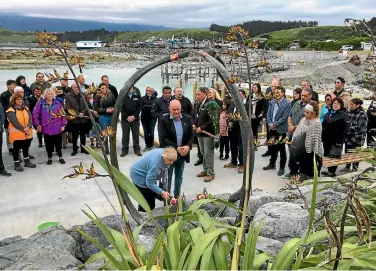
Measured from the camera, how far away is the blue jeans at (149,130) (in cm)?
844

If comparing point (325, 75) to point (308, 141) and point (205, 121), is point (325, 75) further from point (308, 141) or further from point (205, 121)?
point (308, 141)

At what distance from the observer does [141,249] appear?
8.33ft

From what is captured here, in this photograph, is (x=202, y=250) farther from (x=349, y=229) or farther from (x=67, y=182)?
(x=67, y=182)

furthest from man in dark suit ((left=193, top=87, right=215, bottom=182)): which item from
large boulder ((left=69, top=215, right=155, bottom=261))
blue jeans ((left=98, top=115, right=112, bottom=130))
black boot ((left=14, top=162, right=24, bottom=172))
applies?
black boot ((left=14, top=162, right=24, bottom=172))

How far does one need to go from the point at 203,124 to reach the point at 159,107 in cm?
124

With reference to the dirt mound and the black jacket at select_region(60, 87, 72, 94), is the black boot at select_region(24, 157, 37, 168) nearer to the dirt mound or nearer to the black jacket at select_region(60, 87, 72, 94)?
the black jacket at select_region(60, 87, 72, 94)

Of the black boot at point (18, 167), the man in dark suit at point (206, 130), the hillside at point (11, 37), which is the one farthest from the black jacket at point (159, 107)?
the hillside at point (11, 37)

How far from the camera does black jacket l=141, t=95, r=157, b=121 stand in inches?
327

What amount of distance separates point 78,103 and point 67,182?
1.91 meters

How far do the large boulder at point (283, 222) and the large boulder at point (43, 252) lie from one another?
168cm

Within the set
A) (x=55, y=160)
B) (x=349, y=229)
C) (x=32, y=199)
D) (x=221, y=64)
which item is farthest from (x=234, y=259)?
(x=55, y=160)

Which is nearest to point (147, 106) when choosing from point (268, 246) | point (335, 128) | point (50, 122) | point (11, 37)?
point (50, 122)

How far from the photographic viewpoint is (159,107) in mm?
7707

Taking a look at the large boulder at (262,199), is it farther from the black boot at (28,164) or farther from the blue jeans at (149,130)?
the black boot at (28,164)
